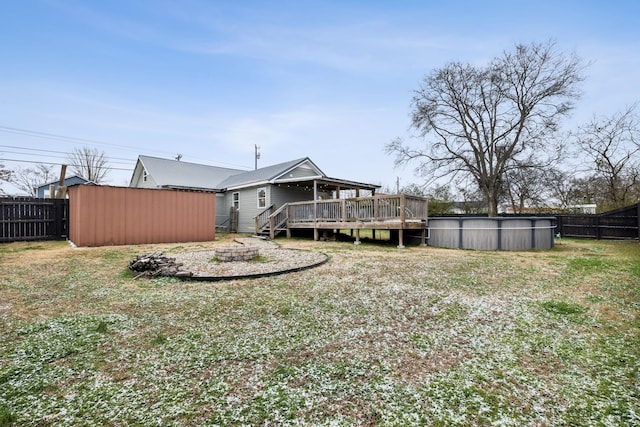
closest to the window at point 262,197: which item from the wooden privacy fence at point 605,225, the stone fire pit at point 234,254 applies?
the stone fire pit at point 234,254

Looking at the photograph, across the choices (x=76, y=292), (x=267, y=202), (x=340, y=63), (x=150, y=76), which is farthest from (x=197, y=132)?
(x=76, y=292)

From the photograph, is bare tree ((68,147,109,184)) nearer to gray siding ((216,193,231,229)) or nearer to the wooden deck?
gray siding ((216,193,231,229))

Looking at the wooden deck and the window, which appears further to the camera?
the window

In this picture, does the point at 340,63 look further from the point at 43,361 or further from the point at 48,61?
the point at 43,361

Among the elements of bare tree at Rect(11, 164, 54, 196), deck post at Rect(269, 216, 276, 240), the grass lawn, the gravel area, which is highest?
bare tree at Rect(11, 164, 54, 196)

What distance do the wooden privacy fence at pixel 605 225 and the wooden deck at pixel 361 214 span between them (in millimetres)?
9281

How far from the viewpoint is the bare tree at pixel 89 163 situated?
34250 millimetres

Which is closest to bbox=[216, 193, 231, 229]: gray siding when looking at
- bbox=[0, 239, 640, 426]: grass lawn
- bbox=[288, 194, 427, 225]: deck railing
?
bbox=[288, 194, 427, 225]: deck railing

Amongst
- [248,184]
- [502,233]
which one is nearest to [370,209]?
[502,233]

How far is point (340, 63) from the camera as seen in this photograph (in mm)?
14578

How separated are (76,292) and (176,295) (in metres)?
1.64

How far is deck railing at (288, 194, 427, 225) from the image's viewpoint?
10766 mm

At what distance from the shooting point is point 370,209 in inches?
443

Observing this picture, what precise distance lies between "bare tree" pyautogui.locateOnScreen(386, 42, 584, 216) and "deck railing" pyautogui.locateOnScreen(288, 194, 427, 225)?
32.6 ft
